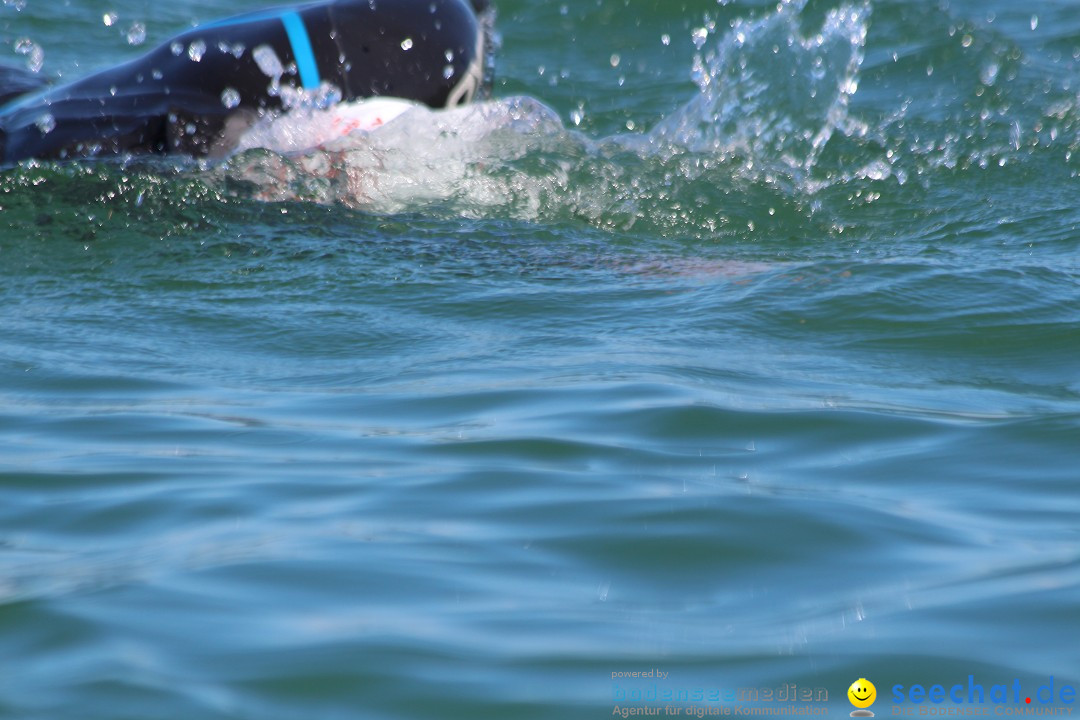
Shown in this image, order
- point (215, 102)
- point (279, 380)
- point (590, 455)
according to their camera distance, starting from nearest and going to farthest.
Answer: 1. point (590, 455)
2. point (279, 380)
3. point (215, 102)

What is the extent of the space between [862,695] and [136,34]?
26.2 feet

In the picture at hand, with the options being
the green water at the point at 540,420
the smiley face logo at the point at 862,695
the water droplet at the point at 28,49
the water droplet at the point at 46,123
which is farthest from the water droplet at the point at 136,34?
the smiley face logo at the point at 862,695

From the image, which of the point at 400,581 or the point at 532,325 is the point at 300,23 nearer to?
the point at 532,325

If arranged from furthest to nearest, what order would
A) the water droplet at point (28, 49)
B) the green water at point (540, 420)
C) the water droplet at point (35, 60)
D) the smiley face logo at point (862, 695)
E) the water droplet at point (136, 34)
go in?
1. the water droplet at point (136, 34)
2. the water droplet at point (28, 49)
3. the water droplet at point (35, 60)
4. the green water at point (540, 420)
5. the smiley face logo at point (862, 695)

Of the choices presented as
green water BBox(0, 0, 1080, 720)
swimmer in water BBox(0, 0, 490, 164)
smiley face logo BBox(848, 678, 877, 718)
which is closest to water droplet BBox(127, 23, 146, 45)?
swimmer in water BBox(0, 0, 490, 164)

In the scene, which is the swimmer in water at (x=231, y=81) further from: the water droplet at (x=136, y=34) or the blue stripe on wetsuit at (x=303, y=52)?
the water droplet at (x=136, y=34)

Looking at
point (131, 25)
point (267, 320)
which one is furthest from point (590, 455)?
point (131, 25)

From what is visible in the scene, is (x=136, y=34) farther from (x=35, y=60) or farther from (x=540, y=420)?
(x=540, y=420)

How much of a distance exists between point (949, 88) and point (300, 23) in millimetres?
4032

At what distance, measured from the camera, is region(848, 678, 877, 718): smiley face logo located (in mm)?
1931

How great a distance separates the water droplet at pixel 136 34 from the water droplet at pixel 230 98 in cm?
400

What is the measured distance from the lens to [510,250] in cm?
471

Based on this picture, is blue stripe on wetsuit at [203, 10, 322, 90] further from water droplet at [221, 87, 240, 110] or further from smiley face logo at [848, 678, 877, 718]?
smiley face logo at [848, 678, 877, 718]

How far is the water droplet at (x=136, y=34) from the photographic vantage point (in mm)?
8914
